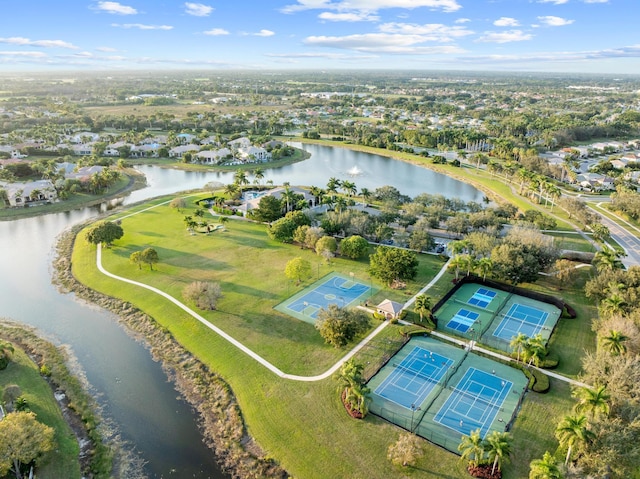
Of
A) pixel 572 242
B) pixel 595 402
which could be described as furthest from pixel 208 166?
pixel 595 402

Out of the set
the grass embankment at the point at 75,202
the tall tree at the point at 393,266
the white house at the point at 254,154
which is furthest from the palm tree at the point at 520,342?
the white house at the point at 254,154

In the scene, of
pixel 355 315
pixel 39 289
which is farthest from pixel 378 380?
pixel 39 289

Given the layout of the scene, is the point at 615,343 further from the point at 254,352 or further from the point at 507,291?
the point at 254,352

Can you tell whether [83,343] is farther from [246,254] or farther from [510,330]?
[510,330]

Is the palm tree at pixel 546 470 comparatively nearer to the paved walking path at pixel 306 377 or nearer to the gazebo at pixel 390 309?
the paved walking path at pixel 306 377

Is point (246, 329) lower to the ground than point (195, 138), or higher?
lower

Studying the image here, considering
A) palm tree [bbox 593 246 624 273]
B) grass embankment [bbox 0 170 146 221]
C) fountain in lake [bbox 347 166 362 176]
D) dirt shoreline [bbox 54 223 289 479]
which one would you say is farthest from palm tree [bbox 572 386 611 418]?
fountain in lake [bbox 347 166 362 176]

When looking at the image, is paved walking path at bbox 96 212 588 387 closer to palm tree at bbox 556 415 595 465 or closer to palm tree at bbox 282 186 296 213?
palm tree at bbox 556 415 595 465
